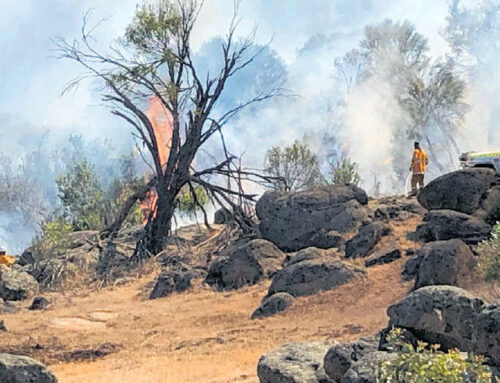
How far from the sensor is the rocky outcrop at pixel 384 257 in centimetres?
1565

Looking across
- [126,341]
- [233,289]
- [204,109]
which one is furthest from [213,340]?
[204,109]

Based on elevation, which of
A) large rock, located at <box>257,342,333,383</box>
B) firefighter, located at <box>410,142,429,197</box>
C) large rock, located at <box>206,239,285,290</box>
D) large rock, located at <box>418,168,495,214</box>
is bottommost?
large rock, located at <box>257,342,333,383</box>

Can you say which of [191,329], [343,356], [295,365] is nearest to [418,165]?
[191,329]

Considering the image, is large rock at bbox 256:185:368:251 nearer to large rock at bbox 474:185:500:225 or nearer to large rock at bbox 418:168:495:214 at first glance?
large rock at bbox 418:168:495:214

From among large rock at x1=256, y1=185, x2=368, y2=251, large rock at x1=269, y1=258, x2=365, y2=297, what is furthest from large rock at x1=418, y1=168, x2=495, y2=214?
large rock at x1=269, y1=258, x2=365, y2=297

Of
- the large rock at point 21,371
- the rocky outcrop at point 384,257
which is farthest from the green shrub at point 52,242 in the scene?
the large rock at point 21,371

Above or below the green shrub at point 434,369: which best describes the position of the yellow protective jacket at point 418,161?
above

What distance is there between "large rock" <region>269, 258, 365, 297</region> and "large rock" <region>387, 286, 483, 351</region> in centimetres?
771

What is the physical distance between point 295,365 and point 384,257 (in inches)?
369

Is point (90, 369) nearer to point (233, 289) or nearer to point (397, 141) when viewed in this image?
point (233, 289)

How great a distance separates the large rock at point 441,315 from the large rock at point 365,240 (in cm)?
1042

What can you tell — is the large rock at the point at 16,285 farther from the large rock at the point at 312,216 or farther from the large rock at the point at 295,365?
→ the large rock at the point at 295,365

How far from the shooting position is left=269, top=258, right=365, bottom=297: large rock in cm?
1423

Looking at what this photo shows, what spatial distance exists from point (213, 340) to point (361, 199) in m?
10.2
